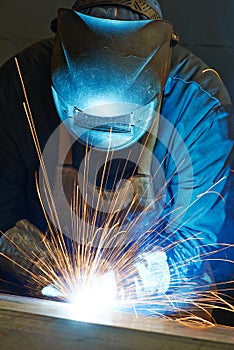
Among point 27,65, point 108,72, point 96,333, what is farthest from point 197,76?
point 96,333

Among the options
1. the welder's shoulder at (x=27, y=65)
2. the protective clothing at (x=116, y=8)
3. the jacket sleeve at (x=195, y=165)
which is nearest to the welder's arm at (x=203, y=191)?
the jacket sleeve at (x=195, y=165)

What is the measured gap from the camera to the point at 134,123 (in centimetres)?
133

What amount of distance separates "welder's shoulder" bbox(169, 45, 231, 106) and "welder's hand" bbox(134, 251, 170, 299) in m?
0.51

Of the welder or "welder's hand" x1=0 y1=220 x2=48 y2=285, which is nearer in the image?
the welder

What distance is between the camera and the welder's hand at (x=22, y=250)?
1464 millimetres

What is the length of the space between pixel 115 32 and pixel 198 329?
77 cm

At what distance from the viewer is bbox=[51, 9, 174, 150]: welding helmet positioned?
1259 mm

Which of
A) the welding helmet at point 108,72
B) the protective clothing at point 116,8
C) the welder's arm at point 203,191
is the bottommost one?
the welder's arm at point 203,191

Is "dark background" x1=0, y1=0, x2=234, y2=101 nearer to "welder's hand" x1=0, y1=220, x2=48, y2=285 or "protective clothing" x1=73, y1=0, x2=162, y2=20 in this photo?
"protective clothing" x1=73, y1=0, x2=162, y2=20

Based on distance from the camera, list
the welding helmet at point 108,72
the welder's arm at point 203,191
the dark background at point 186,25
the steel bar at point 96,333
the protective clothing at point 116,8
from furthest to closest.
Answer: the dark background at point 186,25 < the welder's arm at point 203,191 < the protective clothing at point 116,8 < the welding helmet at point 108,72 < the steel bar at point 96,333

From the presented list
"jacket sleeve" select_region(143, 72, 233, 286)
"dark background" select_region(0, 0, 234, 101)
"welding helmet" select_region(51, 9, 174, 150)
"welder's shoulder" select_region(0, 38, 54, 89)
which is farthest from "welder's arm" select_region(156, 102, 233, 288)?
"dark background" select_region(0, 0, 234, 101)

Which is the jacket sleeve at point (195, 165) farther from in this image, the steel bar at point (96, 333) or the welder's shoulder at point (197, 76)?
the steel bar at point (96, 333)

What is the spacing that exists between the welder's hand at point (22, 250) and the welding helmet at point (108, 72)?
1.19 ft

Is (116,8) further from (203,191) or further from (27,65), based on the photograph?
(203,191)
